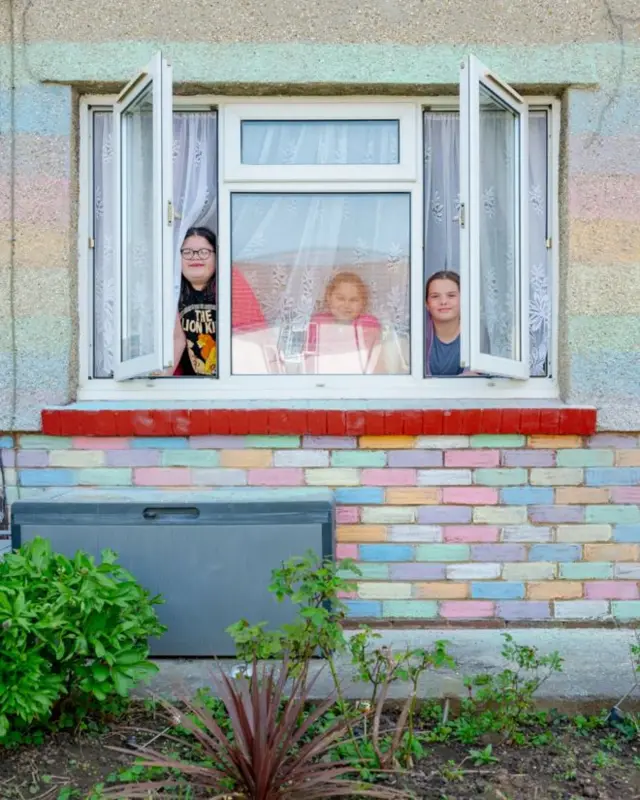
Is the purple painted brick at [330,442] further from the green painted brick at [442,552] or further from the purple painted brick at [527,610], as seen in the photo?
the purple painted brick at [527,610]

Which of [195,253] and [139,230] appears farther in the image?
[195,253]

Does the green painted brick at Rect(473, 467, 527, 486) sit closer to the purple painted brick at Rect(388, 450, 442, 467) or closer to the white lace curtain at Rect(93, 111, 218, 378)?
the purple painted brick at Rect(388, 450, 442, 467)

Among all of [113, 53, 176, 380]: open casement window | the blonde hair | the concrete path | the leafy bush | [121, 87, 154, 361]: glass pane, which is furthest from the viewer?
the blonde hair

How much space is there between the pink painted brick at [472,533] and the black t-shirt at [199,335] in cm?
140

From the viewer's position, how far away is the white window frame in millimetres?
4562

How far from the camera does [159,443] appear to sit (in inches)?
175

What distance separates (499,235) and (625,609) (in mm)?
1888

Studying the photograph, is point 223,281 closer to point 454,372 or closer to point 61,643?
point 454,372

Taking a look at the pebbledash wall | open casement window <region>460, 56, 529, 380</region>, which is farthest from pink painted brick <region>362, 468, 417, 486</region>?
open casement window <region>460, 56, 529, 380</region>

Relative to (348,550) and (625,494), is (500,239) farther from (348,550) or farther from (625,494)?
(348,550)

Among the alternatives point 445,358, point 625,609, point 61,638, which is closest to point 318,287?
point 445,358

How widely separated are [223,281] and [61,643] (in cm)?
219

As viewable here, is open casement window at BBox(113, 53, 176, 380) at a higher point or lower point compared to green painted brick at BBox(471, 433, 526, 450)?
higher

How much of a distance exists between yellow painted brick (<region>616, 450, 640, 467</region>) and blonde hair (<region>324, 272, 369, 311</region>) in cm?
142
